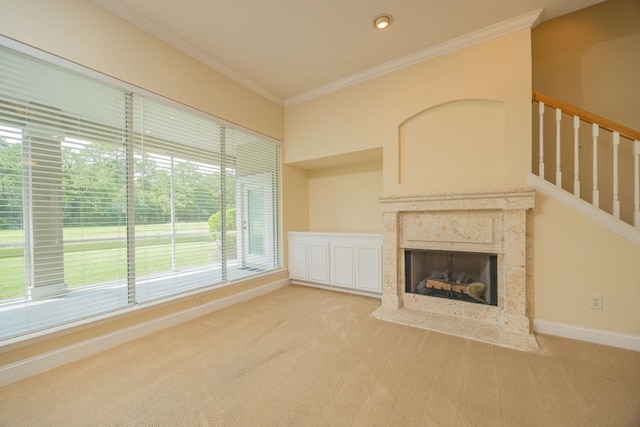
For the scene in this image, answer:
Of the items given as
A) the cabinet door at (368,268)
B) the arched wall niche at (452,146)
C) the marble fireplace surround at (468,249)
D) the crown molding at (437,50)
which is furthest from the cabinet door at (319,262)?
the crown molding at (437,50)

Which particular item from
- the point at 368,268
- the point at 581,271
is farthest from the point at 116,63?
the point at 581,271

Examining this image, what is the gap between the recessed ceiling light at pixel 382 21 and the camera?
2301 mm

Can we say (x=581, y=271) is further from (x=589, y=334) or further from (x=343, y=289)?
(x=343, y=289)

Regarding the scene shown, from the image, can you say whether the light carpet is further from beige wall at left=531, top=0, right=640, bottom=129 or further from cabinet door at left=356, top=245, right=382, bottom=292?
beige wall at left=531, top=0, right=640, bottom=129

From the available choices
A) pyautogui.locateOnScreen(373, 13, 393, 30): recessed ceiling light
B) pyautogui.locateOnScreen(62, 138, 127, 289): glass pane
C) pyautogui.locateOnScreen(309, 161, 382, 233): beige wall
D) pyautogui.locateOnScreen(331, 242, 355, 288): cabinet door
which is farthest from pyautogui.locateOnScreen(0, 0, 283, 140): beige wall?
pyautogui.locateOnScreen(331, 242, 355, 288): cabinet door

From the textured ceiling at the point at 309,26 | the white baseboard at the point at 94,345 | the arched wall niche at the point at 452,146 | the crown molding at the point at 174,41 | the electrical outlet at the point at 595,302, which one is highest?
the textured ceiling at the point at 309,26

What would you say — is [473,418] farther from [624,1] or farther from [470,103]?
[624,1]

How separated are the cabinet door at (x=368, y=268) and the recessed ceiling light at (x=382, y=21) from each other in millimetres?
2552

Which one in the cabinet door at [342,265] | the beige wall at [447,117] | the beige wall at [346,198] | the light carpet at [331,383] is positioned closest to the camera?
the light carpet at [331,383]

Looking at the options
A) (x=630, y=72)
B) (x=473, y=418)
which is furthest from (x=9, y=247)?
(x=630, y=72)

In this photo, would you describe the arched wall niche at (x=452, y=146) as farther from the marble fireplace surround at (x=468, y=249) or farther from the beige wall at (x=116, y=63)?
the beige wall at (x=116, y=63)

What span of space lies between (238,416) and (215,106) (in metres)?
3.14

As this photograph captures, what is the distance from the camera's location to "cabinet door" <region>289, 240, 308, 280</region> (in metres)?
3.94

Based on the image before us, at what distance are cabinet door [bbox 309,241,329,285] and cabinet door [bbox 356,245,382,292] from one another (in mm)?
528
